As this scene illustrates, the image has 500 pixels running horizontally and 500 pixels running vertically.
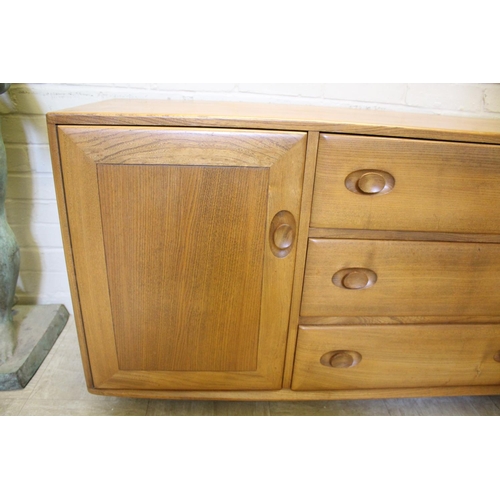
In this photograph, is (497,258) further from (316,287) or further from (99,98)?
(99,98)

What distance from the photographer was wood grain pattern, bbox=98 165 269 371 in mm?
654

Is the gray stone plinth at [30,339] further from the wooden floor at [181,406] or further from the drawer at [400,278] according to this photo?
the drawer at [400,278]

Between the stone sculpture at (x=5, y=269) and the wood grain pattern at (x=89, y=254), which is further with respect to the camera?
the stone sculpture at (x=5, y=269)

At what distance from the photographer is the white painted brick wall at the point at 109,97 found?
1.00 metres

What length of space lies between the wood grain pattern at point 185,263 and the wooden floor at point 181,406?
0.16m

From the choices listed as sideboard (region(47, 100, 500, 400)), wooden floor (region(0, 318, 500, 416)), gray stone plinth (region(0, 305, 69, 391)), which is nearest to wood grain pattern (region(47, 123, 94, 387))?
sideboard (region(47, 100, 500, 400))

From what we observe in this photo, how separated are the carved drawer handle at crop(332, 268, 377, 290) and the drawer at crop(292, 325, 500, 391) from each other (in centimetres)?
10

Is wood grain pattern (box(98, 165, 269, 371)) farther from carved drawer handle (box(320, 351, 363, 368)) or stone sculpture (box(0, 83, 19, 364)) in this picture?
stone sculpture (box(0, 83, 19, 364))

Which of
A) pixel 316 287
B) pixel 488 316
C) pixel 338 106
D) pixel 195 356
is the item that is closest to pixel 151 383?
pixel 195 356

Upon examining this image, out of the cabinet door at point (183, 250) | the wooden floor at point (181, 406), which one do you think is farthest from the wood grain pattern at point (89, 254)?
the wooden floor at point (181, 406)

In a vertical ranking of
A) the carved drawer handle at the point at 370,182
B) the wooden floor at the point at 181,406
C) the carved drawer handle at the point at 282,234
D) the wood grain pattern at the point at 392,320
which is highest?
the carved drawer handle at the point at 370,182

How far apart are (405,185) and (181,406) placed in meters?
0.72

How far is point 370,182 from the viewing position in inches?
26.2

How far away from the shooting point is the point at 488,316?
2.63 feet
